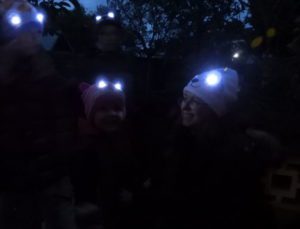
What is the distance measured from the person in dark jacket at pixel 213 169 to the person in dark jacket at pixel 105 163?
37cm

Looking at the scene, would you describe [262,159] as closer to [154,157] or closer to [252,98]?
[154,157]

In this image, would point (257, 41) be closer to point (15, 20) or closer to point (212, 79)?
point (212, 79)

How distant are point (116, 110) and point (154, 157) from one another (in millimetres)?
377

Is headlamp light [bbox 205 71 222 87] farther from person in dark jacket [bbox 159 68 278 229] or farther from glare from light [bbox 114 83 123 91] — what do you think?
glare from light [bbox 114 83 123 91]

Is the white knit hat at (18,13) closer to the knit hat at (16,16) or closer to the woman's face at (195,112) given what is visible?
the knit hat at (16,16)

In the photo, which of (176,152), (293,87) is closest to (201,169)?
(176,152)

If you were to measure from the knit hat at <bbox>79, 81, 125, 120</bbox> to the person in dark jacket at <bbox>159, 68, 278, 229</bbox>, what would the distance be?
556 mm

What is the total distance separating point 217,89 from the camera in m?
3.01

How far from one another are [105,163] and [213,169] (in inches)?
29.0

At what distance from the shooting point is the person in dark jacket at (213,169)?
270cm

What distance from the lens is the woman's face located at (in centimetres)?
288

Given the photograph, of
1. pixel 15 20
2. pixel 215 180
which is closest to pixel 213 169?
pixel 215 180

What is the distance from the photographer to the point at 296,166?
2.93m

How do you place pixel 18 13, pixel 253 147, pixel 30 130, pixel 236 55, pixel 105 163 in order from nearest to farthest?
pixel 253 147, pixel 30 130, pixel 18 13, pixel 105 163, pixel 236 55
